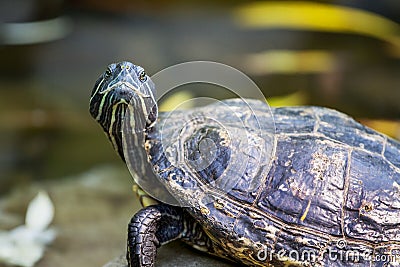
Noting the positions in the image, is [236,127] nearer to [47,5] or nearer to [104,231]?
[104,231]

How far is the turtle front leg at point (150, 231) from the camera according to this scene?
1.59 metres

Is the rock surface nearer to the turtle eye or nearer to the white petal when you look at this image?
the white petal

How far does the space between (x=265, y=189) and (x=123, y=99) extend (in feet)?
1.71

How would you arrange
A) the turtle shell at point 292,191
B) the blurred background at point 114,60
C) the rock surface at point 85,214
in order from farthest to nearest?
the blurred background at point 114,60, the rock surface at point 85,214, the turtle shell at point 292,191

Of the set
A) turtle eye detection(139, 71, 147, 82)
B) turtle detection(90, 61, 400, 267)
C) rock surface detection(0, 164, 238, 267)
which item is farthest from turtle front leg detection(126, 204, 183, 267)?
turtle eye detection(139, 71, 147, 82)

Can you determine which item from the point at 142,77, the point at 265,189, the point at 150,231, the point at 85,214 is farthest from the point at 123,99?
the point at 85,214

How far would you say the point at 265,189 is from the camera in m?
1.63

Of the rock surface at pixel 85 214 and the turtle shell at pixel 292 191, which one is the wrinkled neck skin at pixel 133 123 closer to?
the turtle shell at pixel 292 191

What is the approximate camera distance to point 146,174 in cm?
178

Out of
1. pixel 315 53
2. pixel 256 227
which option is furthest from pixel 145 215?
pixel 315 53

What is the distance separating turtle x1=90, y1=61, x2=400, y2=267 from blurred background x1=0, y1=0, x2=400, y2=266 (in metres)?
0.85

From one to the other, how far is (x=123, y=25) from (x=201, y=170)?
5256 millimetres

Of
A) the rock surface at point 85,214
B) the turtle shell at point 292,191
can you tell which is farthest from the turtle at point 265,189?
the rock surface at point 85,214

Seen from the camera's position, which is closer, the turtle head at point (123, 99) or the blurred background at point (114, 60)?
the turtle head at point (123, 99)
